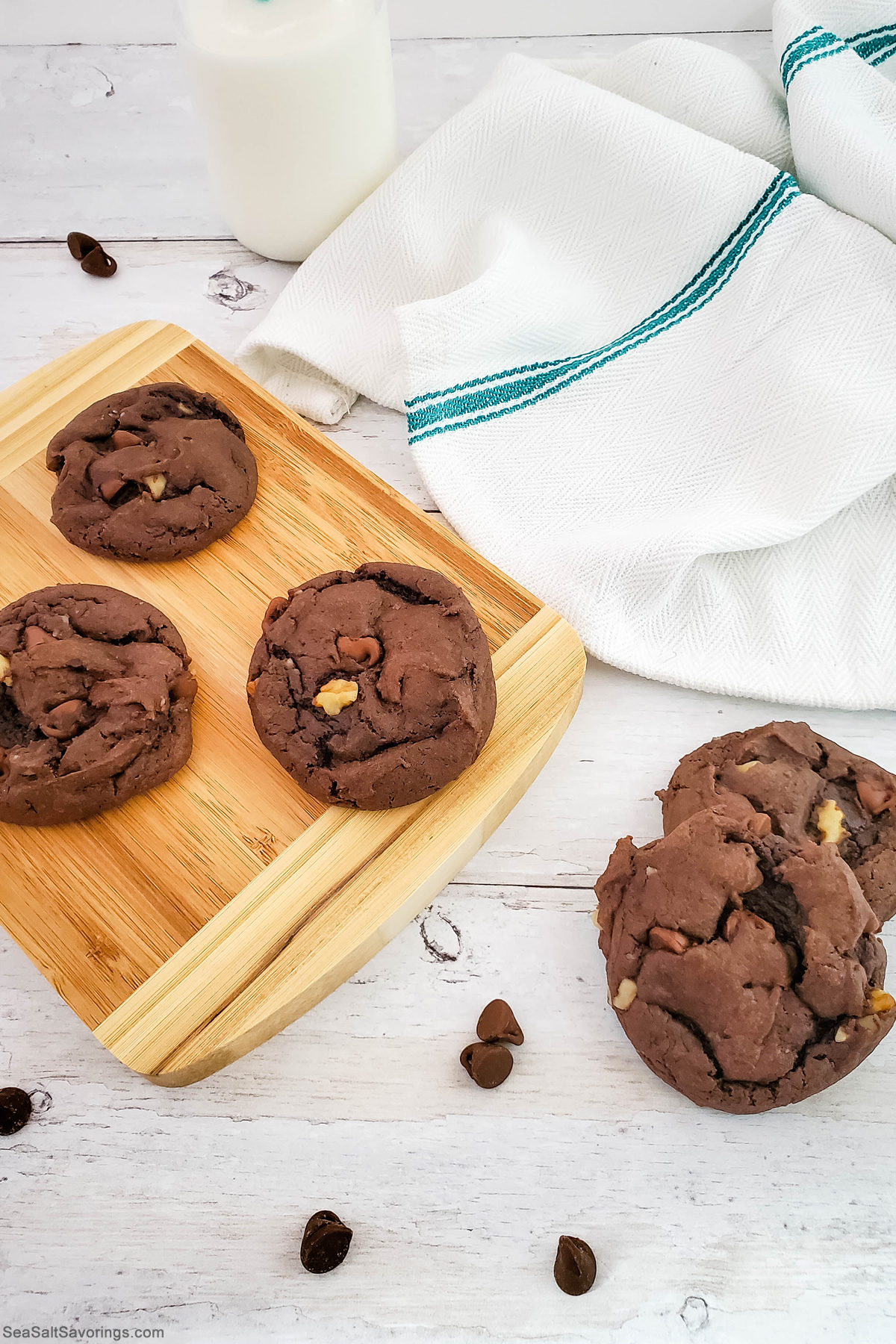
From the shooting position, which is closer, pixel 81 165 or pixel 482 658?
pixel 482 658

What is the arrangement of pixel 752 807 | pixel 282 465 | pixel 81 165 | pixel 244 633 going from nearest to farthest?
Result: pixel 752 807
pixel 244 633
pixel 282 465
pixel 81 165

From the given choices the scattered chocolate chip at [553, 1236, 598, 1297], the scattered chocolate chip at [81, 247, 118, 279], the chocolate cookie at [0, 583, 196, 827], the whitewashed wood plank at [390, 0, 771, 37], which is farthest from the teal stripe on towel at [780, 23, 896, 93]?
the scattered chocolate chip at [553, 1236, 598, 1297]

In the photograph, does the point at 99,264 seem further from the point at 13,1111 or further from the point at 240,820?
the point at 13,1111

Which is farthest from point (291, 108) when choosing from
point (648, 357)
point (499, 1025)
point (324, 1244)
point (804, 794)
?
point (324, 1244)

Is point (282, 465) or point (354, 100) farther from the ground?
point (354, 100)

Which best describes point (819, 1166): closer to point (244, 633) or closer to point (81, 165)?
point (244, 633)

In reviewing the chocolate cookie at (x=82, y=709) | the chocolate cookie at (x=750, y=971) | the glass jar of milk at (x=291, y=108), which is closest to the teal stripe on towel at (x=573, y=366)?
the glass jar of milk at (x=291, y=108)

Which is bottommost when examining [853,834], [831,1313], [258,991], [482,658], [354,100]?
[831,1313]

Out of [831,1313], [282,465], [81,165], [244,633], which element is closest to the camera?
[831,1313]

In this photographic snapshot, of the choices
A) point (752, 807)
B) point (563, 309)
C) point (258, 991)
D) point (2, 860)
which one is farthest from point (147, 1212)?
point (563, 309)
